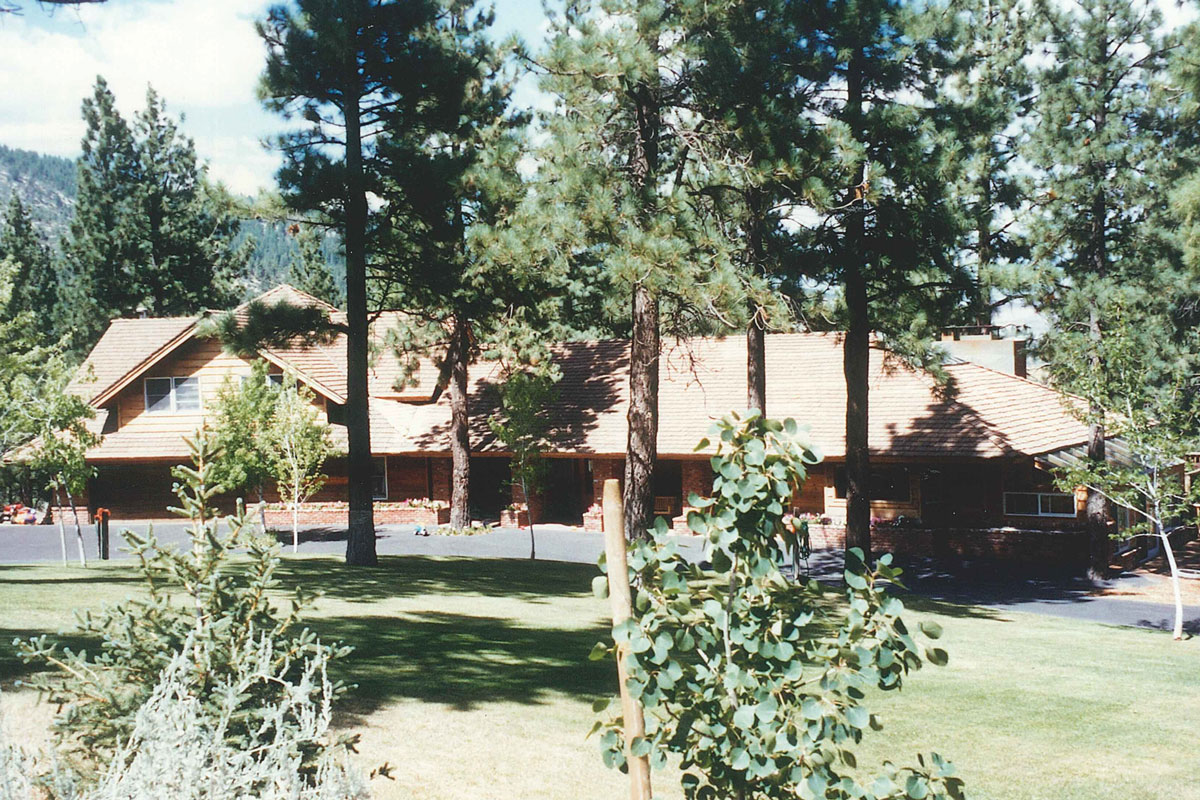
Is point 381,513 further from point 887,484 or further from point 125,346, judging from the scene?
point 887,484

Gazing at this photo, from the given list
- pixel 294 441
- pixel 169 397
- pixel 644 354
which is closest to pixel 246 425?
pixel 294 441

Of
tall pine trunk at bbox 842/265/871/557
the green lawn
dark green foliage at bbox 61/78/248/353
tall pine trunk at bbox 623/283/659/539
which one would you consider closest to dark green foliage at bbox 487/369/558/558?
tall pine trunk at bbox 623/283/659/539

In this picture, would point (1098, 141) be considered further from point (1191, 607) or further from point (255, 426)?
point (255, 426)

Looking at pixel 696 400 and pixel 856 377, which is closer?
pixel 856 377

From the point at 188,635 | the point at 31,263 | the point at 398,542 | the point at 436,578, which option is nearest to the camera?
the point at 188,635

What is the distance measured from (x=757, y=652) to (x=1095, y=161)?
22.2 m

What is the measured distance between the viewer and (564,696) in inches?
333

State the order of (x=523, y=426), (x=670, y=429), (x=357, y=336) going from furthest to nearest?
(x=670, y=429) < (x=523, y=426) < (x=357, y=336)

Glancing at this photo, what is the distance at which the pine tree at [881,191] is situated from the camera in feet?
55.6

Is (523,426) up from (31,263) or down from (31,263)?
down

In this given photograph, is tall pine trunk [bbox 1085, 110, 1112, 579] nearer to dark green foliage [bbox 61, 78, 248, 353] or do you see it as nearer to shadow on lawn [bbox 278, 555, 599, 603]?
shadow on lawn [bbox 278, 555, 599, 603]

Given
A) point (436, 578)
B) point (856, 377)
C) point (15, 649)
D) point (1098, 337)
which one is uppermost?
point (1098, 337)

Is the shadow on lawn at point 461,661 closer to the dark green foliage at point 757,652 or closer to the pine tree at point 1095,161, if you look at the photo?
the dark green foliage at point 757,652

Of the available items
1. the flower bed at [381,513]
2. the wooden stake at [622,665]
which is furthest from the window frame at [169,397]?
the wooden stake at [622,665]
